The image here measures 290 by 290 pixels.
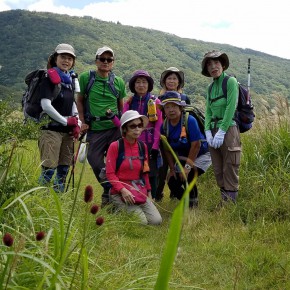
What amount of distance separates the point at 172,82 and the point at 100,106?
1043mm

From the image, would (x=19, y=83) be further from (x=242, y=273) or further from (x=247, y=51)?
(x=247, y=51)

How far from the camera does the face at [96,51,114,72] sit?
5.23 meters

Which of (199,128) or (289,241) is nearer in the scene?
(289,241)

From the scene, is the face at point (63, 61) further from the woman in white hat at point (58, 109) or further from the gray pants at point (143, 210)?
the gray pants at point (143, 210)

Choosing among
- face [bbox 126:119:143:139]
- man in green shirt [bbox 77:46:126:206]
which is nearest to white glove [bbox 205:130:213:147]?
face [bbox 126:119:143:139]

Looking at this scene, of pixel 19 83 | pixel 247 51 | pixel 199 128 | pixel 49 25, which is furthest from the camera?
pixel 247 51

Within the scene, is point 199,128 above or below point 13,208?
above

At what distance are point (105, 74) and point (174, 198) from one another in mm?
1938

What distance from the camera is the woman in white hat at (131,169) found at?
15.4 feet

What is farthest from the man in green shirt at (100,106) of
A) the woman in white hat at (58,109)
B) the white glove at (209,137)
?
the white glove at (209,137)

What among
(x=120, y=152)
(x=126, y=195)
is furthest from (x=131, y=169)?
(x=126, y=195)

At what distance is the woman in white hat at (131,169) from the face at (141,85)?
24.1 inches

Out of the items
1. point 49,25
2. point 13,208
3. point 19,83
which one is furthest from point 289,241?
point 49,25

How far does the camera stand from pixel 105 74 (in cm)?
538
